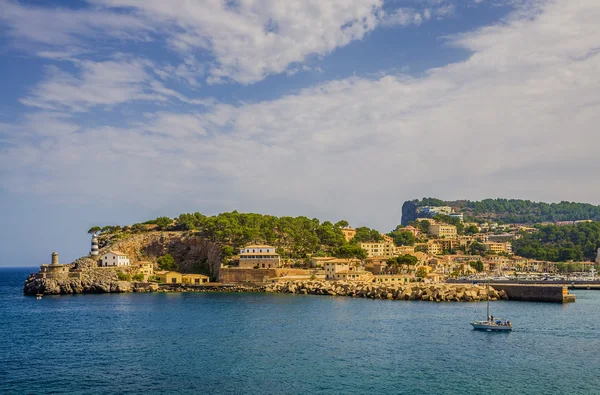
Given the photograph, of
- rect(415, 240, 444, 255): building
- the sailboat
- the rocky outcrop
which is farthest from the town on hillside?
the sailboat

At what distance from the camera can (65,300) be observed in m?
63.5

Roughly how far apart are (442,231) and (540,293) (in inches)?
4100

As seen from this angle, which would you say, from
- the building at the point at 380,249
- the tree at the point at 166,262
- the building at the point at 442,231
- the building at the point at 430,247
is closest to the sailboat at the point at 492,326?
the tree at the point at 166,262

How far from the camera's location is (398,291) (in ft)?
218

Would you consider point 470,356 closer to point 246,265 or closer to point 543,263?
point 246,265

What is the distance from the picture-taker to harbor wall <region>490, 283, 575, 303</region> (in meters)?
62.9

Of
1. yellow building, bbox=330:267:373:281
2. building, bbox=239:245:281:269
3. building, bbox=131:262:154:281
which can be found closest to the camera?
yellow building, bbox=330:267:373:281

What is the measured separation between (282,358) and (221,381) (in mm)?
5611

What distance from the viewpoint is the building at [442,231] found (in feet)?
547

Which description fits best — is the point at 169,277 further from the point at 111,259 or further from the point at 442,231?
the point at 442,231

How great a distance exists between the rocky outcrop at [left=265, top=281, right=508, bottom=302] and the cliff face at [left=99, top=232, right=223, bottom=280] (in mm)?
16473

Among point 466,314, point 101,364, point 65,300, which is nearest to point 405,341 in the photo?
point 466,314

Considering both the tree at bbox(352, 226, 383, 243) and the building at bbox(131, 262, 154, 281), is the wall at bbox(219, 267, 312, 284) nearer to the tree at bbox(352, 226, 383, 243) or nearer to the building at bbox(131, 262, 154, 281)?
the building at bbox(131, 262, 154, 281)

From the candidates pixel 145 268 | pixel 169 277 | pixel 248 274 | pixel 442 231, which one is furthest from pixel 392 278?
pixel 442 231
